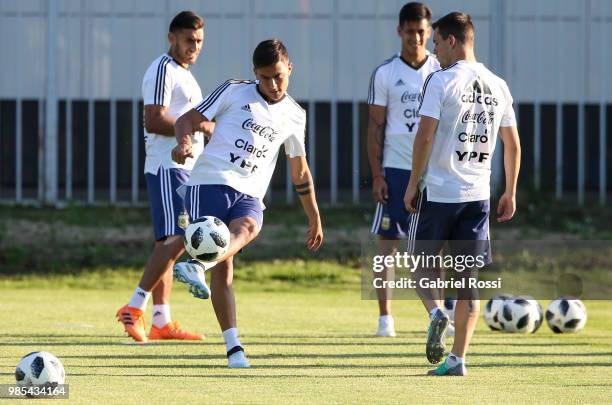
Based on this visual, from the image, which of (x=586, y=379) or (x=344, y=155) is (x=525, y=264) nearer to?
(x=344, y=155)

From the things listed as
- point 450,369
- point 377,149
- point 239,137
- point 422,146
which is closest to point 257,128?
point 239,137

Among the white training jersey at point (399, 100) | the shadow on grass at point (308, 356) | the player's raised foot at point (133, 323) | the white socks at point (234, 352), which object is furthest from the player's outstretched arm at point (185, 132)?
the white training jersey at point (399, 100)

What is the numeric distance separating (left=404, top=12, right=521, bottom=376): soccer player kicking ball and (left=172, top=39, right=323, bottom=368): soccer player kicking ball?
0.94 m

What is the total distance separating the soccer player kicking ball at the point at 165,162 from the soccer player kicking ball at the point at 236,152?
1456mm

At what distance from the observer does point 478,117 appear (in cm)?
820

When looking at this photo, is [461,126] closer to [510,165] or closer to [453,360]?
[510,165]

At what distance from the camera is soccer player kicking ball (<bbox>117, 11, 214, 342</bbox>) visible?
998 cm

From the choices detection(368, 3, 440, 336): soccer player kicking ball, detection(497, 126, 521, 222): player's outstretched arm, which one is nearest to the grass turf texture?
detection(368, 3, 440, 336): soccer player kicking ball

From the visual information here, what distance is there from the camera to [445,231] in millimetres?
8266

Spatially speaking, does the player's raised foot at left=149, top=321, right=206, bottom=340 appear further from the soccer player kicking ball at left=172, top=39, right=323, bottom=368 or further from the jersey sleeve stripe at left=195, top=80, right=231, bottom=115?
the jersey sleeve stripe at left=195, top=80, right=231, bottom=115

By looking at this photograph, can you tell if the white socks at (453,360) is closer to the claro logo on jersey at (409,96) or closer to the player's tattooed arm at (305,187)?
the player's tattooed arm at (305,187)

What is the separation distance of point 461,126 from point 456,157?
7.5 inches

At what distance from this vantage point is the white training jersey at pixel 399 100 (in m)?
10.9

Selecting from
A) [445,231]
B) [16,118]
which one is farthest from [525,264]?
[445,231]
